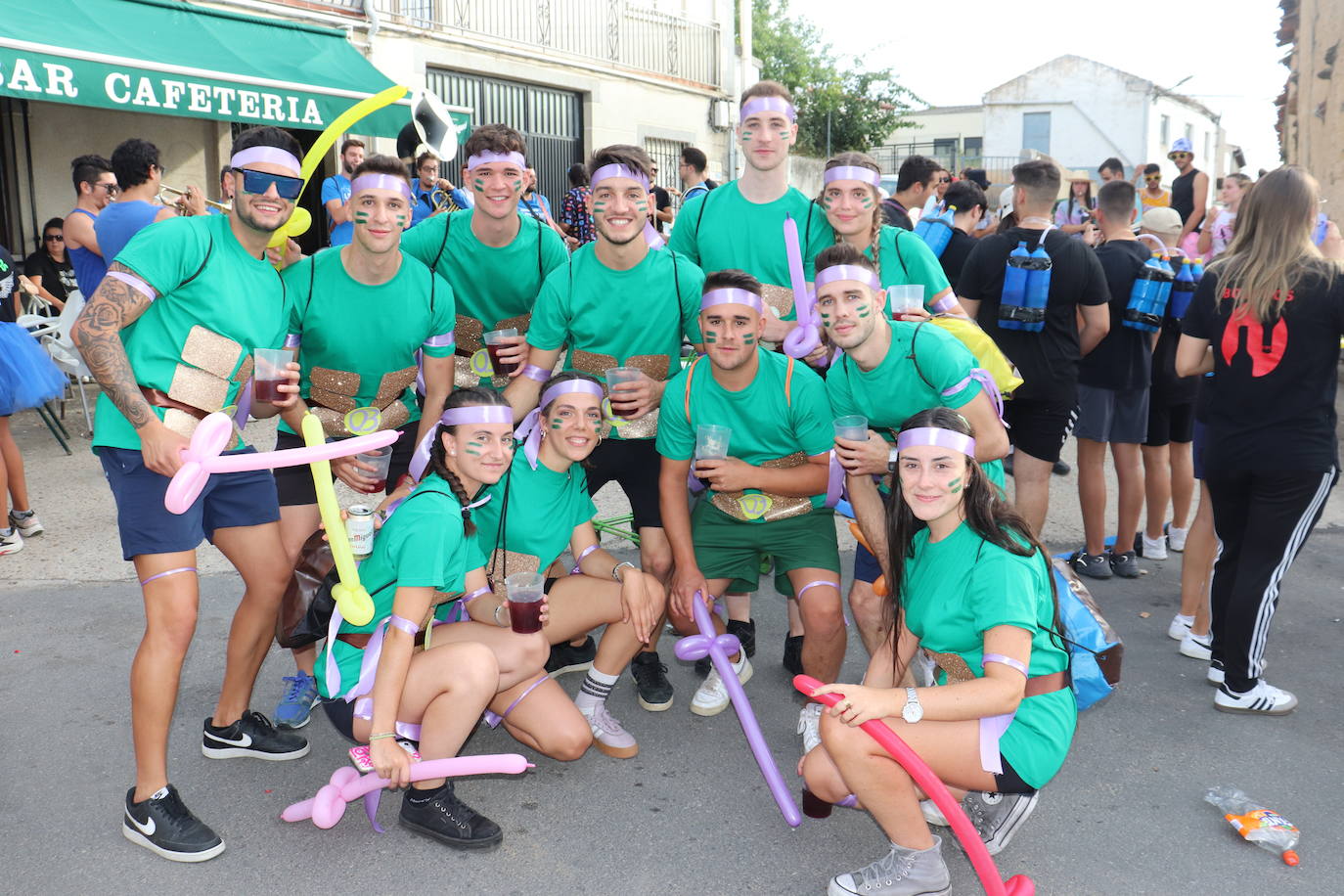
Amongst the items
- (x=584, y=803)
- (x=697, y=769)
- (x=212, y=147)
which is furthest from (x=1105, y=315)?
(x=212, y=147)

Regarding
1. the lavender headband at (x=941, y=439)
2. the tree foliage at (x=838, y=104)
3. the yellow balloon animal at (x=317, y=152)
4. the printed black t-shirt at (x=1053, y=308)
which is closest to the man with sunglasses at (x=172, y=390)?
the yellow balloon animal at (x=317, y=152)

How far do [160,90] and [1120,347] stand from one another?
9768 millimetres

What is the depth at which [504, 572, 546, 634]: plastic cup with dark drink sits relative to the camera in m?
3.48

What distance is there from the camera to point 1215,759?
3867 mm

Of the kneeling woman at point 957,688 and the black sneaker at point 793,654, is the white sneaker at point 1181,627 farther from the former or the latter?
the kneeling woman at point 957,688

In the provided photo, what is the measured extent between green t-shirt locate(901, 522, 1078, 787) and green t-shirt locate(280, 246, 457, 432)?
7.20 ft

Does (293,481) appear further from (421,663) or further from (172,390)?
(421,663)

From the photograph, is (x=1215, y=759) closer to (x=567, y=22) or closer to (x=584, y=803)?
(x=584, y=803)

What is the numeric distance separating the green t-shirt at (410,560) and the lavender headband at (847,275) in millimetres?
1471

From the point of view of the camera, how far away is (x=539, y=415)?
415cm

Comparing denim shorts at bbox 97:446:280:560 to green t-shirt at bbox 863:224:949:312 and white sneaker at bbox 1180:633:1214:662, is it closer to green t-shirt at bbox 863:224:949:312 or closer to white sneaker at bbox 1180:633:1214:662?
green t-shirt at bbox 863:224:949:312

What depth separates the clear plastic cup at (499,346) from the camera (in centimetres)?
461

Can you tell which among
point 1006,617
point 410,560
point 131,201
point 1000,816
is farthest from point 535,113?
point 1006,617

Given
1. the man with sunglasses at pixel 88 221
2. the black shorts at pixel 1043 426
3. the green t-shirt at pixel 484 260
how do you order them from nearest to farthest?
the green t-shirt at pixel 484 260, the black shorts at pixel 1043 426, the man with sunglasses at pixel 88 221
